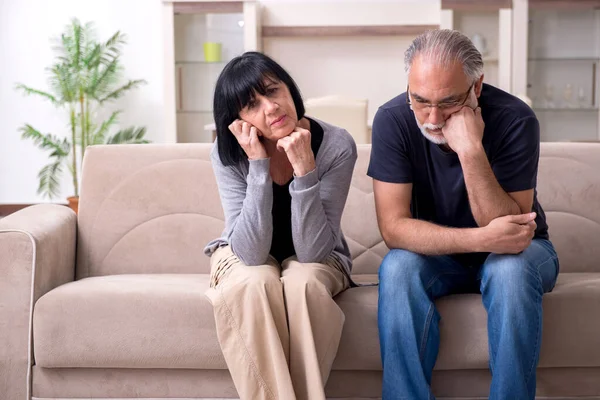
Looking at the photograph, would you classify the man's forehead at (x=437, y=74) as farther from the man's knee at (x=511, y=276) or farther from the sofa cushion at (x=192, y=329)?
the sofa cushion at (x=192, y=329)

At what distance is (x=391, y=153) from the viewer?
1.96 meters

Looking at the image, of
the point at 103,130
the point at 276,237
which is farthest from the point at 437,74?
the point at 103,130

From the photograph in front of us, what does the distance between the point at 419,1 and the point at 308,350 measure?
4.52 meters

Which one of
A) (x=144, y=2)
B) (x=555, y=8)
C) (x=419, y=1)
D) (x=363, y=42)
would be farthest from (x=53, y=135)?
(x=555, y=8)

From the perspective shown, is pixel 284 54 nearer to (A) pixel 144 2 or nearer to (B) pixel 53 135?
(A) pixel 144 2

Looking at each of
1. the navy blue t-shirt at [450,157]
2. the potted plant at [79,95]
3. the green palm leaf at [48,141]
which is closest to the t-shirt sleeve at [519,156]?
the navy blue t-shirt at [450,157]

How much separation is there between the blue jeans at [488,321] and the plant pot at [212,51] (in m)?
4.19

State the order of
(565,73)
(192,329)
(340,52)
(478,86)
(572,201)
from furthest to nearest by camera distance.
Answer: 1. (340,52)
2. (565,73)
3. (572,201)
4. (192,329)
5. (478,86)

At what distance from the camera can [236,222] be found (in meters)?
1.99

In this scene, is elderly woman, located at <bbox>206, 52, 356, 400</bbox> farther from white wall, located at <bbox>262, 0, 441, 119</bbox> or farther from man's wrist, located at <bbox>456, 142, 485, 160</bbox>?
white wall, located at <bbox>262, 0, 441, 119</bbox>

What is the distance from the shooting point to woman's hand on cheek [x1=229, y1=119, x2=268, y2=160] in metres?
1.96

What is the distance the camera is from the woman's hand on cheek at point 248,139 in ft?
6.42

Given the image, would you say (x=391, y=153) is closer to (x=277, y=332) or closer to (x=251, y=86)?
(x=251, y=86)

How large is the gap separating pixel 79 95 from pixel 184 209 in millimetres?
3683
